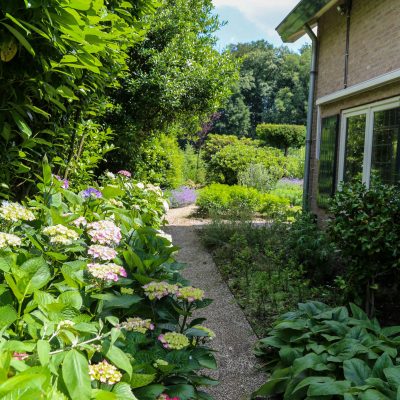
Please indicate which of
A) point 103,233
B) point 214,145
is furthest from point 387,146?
point 214,145

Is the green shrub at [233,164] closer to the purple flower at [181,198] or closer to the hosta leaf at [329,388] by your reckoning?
the purple flower at [181,198]

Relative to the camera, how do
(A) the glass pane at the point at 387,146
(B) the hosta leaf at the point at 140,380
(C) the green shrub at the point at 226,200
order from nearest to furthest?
1. (B) the hosta leaf at the point at 140,380
2. (A) the glass pane at the point at 387,146
3. (C) the green shrub at the point at 226,200

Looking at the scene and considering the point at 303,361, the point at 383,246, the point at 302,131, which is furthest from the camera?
the point at 302,131

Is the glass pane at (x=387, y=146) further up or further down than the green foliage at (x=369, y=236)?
further up

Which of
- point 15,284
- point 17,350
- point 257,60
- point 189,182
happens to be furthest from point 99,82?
point 257,60

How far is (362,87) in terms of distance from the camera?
606cm

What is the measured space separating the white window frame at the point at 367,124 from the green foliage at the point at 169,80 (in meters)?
2.74

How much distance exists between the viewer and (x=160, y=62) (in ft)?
24.6

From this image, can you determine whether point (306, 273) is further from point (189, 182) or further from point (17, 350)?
point (189, 182)

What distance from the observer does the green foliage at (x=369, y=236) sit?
12.1 feet

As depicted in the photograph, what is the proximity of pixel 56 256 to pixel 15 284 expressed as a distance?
274 millimetres

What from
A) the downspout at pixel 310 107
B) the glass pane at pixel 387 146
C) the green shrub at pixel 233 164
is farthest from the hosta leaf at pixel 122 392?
the green shrub at pixel 233 164

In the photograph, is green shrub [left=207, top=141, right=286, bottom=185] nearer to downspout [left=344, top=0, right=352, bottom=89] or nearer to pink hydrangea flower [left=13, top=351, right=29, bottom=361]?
downspout [left=344, top=0, right=352, bottom=89]

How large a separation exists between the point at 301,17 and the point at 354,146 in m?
2.80
